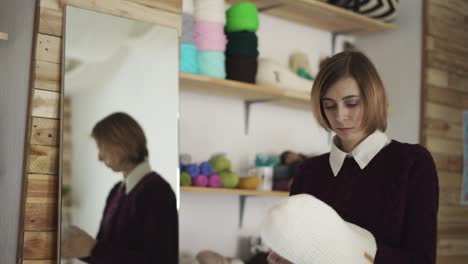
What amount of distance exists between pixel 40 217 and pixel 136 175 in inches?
14.4

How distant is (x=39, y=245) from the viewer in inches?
67.7

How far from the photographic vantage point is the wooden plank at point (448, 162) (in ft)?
9.46

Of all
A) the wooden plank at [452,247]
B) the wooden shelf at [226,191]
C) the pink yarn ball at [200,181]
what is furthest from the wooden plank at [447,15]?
the pink yarn ball at [200,181]

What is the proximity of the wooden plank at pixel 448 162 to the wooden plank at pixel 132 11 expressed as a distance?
57.4 inches

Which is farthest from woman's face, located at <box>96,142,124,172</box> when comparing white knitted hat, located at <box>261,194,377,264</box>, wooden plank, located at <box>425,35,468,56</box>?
wooden plank, located at <box>425,35,468,56</box>

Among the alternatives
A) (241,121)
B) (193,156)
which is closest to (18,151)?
(193,156)

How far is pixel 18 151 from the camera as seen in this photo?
5.69 feet

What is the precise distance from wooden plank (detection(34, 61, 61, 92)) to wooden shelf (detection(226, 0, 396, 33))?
106cm

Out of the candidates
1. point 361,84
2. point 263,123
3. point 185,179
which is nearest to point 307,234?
point 361,84

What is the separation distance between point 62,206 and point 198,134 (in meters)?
0.93

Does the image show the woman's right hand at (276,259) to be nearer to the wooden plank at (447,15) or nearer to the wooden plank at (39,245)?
the wooden plank at (39,245)

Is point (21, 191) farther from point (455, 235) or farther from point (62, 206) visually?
point (455, 235)

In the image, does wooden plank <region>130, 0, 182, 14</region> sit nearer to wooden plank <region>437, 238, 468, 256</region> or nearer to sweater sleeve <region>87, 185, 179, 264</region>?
sweater sleeve <region>87, 185, 179, 264</region>

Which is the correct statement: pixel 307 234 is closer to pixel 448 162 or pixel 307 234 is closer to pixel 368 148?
pixel 368 148
